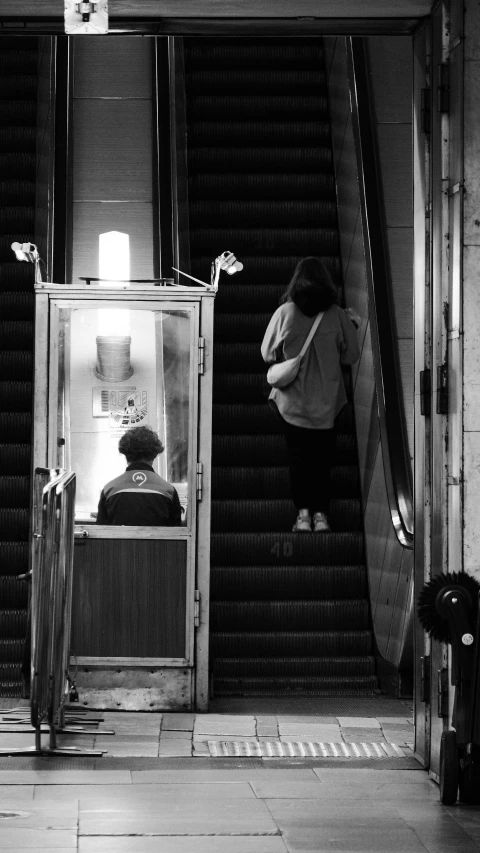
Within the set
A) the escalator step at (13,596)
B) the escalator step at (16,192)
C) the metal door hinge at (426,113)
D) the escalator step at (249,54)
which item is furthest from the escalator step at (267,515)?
the escalator step at (249,54)

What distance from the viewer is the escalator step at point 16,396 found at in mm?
8914

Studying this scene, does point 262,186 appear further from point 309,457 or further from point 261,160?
point 309,457

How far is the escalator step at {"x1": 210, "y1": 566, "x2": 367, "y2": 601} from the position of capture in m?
8.07

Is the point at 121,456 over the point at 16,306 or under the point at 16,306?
under

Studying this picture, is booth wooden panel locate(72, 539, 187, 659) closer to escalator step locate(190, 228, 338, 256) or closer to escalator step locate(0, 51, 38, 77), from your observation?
escalator step locate(190, 228, 338, 256)

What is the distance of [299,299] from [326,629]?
187 cm

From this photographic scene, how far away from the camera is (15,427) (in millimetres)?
8789

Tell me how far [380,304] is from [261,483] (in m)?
1.32

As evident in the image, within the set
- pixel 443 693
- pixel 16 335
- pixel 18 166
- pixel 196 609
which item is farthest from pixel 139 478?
pixel 18 166

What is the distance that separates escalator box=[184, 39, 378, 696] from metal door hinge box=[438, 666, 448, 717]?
1916mm

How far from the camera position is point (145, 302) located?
22.7 feet

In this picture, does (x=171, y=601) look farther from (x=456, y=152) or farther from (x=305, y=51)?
(x=305, y=51)

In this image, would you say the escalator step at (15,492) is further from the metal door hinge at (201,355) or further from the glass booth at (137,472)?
the metal door hinge at (201,355)

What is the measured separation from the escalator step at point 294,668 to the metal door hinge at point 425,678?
1.85 m
